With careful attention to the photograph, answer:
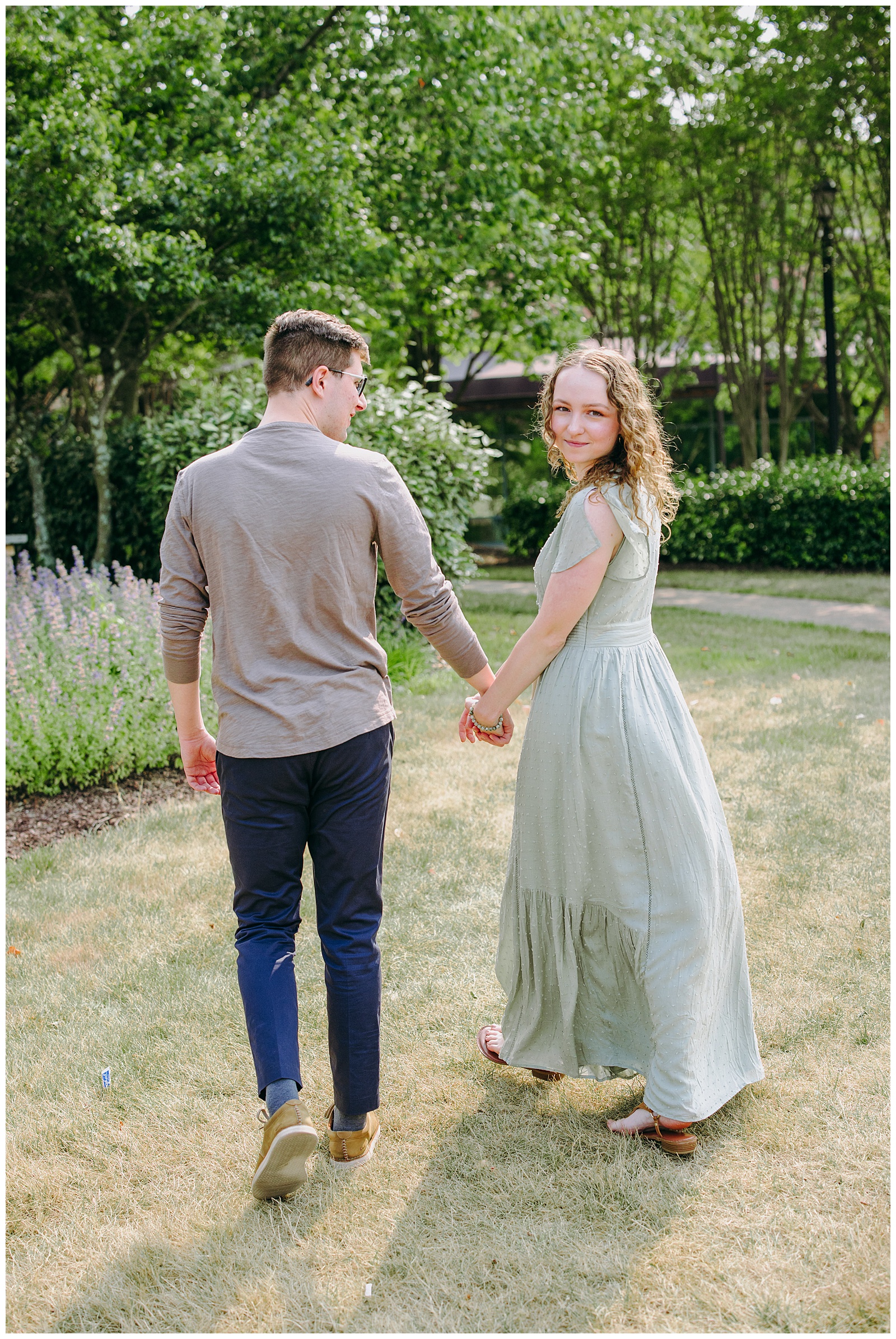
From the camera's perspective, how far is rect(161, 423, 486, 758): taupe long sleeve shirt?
94.7 inches

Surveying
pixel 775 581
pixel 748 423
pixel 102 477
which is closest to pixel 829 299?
pixel 748 423

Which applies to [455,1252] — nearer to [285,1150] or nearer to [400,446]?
[285,1150]

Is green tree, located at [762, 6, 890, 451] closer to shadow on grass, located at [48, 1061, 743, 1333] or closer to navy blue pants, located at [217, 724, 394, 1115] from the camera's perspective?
navy blue pants, located at [217, 724, 394, 1115]

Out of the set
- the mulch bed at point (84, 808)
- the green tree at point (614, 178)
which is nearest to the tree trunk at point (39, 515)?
the mulch bed at point (84, 808)

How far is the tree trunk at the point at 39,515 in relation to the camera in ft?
36.2

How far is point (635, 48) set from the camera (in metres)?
17.0

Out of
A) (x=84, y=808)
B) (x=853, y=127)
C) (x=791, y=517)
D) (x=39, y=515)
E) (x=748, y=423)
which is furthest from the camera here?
(x=748, y=423)

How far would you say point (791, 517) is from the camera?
611 inches

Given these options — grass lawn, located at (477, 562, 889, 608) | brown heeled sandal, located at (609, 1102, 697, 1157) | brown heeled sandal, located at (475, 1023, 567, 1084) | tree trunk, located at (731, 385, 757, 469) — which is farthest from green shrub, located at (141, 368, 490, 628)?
tree trunk, located at (731, 385, 757, 469)

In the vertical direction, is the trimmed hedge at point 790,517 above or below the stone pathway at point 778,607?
above

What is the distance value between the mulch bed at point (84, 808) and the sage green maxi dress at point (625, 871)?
3.20 metres

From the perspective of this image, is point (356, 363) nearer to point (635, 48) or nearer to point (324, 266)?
point (324, 266)

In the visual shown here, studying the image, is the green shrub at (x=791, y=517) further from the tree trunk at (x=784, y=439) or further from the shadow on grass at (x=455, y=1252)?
the shadow on grass at (x=455, y=1252)

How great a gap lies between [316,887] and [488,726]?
68cm
